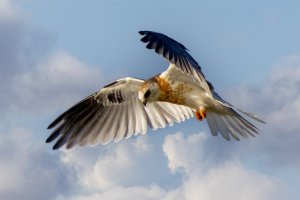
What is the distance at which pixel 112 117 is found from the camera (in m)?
11.1

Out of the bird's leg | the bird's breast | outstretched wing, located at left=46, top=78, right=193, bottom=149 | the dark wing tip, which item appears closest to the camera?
the bird's breast

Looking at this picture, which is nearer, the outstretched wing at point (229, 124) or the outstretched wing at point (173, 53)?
the outstretched wing at point (173, 53)

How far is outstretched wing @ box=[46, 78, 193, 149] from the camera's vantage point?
1091cm

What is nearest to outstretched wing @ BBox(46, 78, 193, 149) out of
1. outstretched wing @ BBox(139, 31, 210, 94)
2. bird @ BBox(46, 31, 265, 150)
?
bird @ BBox(46, 31, 265, 150)

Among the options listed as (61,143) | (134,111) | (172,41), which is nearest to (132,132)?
(134,111)

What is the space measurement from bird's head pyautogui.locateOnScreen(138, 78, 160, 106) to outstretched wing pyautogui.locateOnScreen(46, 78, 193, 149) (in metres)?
0.99

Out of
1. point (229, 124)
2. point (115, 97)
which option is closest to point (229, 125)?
point (229, 124)

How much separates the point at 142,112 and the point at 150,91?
143 cm

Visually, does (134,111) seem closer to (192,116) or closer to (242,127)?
(192,116)

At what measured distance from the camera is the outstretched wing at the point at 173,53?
8343 mm

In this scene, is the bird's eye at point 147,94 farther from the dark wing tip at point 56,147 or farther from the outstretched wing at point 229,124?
the dark wing tip at point 56,147

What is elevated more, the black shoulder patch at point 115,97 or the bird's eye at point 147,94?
the black shoulder patch at point 115,97

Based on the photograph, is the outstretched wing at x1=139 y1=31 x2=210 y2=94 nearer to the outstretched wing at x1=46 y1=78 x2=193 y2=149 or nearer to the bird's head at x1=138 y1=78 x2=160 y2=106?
the bird's head at x1=138 y1=78 x2=160 y2=106

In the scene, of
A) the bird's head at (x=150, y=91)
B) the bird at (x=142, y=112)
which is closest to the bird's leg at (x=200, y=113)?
the bird at (x=142, y=112)
